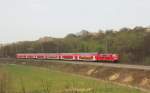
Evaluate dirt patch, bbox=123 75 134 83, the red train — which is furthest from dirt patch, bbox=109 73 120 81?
the red train

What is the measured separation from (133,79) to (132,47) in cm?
3338

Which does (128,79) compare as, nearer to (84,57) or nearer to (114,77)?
Result: (114,77)

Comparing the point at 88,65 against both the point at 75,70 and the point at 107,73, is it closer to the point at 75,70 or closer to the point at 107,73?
the point at 75,70

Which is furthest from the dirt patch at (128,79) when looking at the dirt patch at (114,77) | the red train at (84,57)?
the red train at (84,57)

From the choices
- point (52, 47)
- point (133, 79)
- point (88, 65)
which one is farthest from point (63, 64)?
point (52, 47)

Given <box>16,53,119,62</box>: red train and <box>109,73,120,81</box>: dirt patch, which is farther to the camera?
<box>16,53,119,62</box>: red train

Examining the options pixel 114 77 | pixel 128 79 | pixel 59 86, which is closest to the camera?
pixel 59 86

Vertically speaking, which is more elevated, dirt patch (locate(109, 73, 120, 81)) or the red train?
the red train

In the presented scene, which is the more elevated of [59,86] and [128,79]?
[128,79]

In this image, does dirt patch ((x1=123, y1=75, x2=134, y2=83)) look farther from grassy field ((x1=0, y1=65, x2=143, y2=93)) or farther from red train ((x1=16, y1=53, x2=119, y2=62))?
red train ((x1=16, y1=53, x2=119, y2=62))

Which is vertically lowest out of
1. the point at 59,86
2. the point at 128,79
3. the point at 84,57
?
the point at 59,86

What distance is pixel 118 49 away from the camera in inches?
3637

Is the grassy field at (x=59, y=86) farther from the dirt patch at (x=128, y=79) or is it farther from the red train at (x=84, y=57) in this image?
the red train at (x=84, y=57)

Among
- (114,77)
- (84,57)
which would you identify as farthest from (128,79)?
(84,57)
